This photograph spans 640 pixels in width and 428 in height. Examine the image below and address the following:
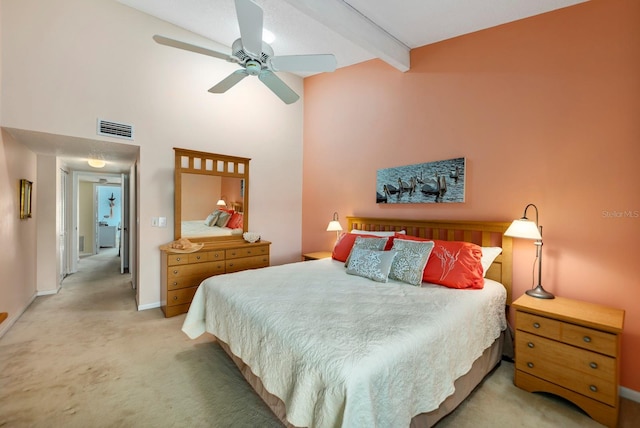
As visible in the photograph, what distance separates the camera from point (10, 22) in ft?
8.82

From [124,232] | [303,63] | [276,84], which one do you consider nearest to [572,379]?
[303,63]

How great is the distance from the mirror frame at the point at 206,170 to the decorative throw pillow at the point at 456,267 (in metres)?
2.78

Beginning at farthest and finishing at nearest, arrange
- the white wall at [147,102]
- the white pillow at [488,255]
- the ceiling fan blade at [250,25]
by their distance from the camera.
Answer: the white wall at [147,102], the white pillow at [488,255], the ceiling fan blade at [250,25]

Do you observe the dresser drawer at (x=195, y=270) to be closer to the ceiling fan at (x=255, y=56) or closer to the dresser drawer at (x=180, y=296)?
the dresser drawer at (x=180, y=296)

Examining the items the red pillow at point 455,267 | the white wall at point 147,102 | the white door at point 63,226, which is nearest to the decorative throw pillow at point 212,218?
the white wall at point 147,102

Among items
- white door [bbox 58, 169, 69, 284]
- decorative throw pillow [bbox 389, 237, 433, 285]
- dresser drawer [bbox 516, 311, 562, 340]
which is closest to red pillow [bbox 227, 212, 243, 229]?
decorative throw pillow [bbox 389, 237, 433, 285]

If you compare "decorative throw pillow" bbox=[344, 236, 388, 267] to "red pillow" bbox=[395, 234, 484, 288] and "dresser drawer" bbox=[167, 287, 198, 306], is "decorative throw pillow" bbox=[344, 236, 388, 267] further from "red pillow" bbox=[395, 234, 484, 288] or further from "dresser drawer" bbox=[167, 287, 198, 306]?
"dresser drawer" bbox=[167, 287, 198, 306]

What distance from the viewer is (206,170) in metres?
3.85

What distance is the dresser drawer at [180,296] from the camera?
10.9 feet

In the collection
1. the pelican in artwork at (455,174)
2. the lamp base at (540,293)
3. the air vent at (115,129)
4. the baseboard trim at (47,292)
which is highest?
the air vent at (115,129)

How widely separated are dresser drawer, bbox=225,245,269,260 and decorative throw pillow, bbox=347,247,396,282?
5.73 ft

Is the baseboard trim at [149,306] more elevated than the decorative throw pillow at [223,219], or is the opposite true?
the decorative throw pillow at [223,219]

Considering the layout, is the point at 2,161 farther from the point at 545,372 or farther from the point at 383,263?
the point at 545,372

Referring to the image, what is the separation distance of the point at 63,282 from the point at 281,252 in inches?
146
